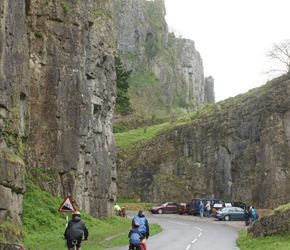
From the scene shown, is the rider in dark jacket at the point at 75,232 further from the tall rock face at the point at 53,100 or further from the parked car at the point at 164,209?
the parked car at the point at 164,209

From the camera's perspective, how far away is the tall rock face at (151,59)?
11850 cm

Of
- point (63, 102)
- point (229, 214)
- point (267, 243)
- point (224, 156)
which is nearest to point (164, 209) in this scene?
point (224, 156)

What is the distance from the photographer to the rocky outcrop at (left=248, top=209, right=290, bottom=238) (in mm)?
22094

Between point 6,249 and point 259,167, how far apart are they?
148 feet

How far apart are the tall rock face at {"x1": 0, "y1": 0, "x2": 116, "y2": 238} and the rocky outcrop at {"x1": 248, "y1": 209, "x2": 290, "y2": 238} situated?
11.5m

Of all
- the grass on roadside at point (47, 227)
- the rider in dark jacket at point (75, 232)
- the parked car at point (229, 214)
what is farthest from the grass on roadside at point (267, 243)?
the parked car at point (229, 214)

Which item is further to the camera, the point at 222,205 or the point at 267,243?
the point at 222,205

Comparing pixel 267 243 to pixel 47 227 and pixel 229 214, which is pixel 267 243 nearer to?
pixel 47 227

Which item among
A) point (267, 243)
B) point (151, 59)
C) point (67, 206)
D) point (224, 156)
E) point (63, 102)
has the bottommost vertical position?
point (267, 243)

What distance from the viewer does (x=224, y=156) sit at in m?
62.2

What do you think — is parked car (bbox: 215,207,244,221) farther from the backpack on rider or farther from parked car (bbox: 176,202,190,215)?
the backpack on rider

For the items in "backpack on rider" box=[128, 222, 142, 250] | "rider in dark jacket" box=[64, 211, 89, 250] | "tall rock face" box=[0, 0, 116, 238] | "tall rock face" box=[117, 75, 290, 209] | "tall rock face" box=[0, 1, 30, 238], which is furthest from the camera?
"tall rock face" box=[117, 75, 290, 209]

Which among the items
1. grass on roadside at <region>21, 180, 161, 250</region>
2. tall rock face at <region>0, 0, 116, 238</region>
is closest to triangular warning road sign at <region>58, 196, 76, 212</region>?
grass on roadside at <region>21, 180, 161, 250</region>

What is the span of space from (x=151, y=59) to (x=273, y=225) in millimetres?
103391
